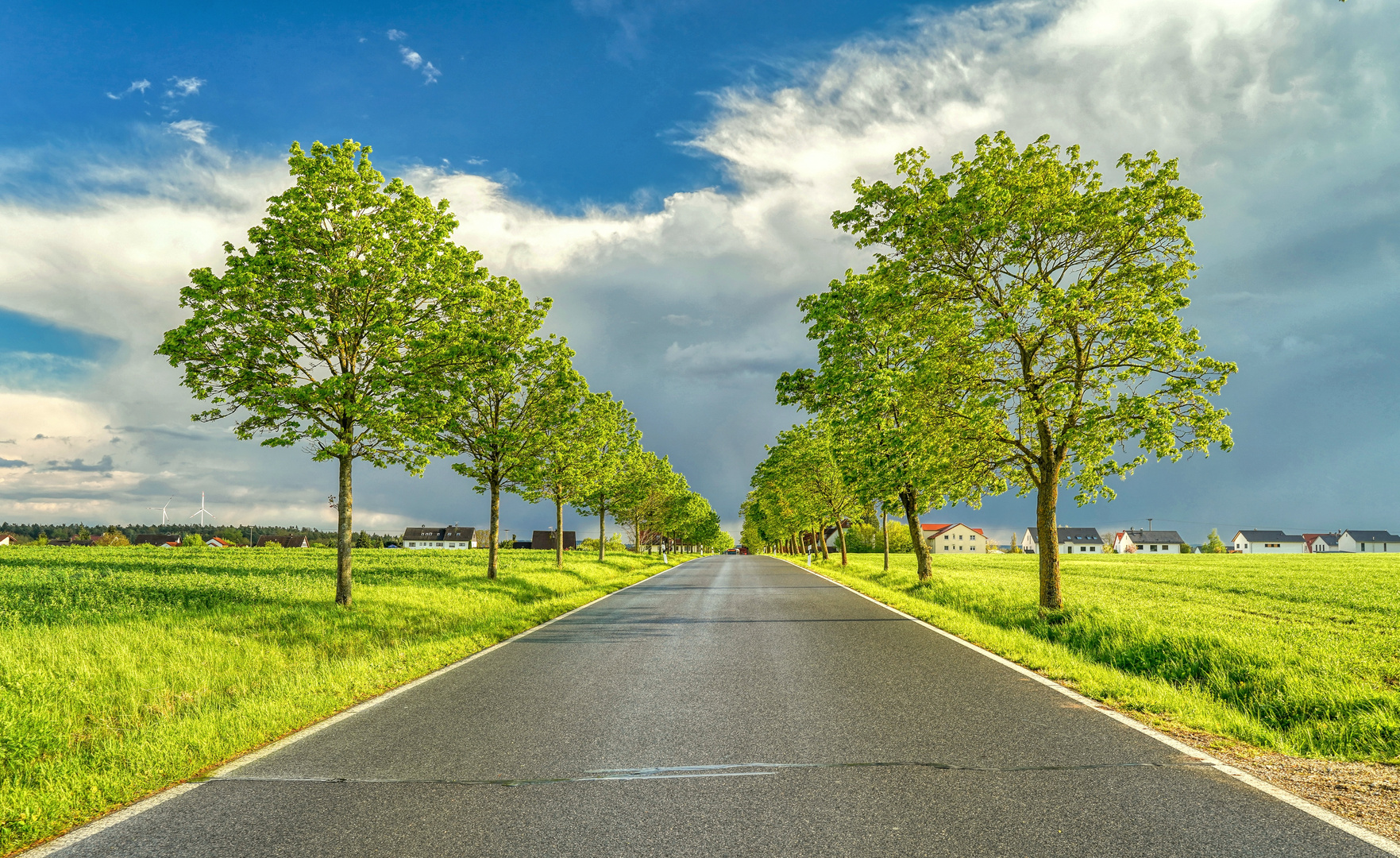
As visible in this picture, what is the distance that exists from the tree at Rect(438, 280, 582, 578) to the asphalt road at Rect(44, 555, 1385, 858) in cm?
1578

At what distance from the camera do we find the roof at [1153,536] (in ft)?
530

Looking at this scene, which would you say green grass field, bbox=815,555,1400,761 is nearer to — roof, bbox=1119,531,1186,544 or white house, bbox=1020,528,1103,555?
white house, bbox=1020,528,1103,555

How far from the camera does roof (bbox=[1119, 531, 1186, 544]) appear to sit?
530 ft

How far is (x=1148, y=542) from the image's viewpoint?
161375mm

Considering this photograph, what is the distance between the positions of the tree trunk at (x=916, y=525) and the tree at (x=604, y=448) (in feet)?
39.2

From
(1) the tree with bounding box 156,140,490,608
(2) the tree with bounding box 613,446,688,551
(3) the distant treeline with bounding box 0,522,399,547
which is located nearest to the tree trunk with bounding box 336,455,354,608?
(1) the tree with bounding box 156,140,490,608

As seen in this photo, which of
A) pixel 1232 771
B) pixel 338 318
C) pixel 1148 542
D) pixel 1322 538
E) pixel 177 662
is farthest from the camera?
pixel 1322 538

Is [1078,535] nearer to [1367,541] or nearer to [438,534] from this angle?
[1367,541]

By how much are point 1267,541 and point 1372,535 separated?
63.0 ft

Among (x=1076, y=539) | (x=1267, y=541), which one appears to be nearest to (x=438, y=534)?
(x=1076, y=539)

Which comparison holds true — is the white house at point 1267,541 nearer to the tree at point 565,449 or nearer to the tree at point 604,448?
the tree at point 604,448

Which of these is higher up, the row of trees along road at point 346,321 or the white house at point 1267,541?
the row of trees along road at point 346,321

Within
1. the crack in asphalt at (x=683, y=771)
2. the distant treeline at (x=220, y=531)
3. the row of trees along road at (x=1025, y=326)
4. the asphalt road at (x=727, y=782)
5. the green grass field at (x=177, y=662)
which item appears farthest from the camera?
the distant treeline at (x=220, y=531)

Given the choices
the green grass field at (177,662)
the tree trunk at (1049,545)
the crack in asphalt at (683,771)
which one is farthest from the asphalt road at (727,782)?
the tree trunk at (1049,545)
